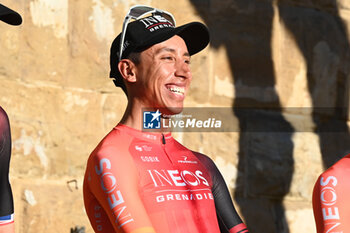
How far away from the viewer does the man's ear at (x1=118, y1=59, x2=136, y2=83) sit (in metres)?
3.47

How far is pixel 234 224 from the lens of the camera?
347cm

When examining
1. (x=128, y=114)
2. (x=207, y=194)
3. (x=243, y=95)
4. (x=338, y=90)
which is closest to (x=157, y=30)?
(x=128, y=114)

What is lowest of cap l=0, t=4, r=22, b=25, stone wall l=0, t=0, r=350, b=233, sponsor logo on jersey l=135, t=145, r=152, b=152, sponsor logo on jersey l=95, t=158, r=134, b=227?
stone wall l=0, t=0, r=350, b=233

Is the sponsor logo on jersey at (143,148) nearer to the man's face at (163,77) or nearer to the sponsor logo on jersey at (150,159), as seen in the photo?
the sponsor logo on jersey at (150,159)

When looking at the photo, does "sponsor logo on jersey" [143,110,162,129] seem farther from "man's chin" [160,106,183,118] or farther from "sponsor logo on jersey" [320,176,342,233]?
"sponsor logo on jersey" [320,176,342,233]

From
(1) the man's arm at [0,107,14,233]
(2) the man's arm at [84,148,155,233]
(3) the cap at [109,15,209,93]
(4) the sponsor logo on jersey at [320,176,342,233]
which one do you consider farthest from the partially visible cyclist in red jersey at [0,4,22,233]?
(4) the sponsor logo on jersey at [320,176,342,233]

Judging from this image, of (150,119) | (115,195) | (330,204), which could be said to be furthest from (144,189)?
(330,204)

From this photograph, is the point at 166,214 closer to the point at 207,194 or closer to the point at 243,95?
the point at 207,194

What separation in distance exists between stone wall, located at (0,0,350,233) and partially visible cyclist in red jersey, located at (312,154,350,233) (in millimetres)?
1308

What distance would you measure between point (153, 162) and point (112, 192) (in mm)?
260

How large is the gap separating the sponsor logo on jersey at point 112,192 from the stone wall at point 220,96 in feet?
3.99

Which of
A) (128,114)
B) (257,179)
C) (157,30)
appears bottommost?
(257,179)

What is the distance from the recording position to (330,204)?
3865 millimetres

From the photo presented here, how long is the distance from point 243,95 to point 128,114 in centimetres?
207
